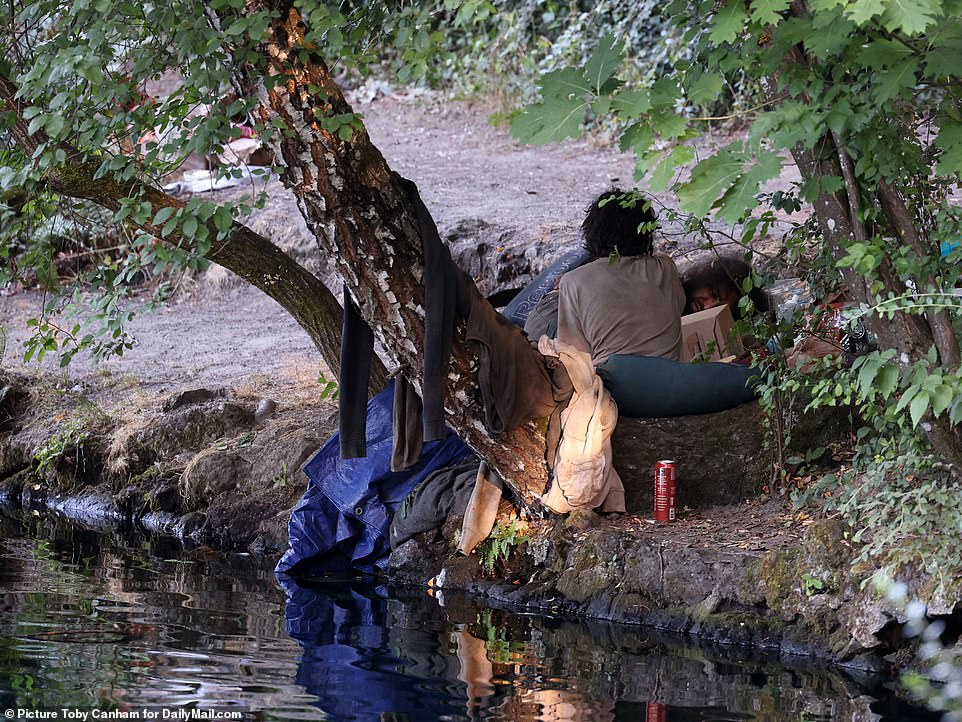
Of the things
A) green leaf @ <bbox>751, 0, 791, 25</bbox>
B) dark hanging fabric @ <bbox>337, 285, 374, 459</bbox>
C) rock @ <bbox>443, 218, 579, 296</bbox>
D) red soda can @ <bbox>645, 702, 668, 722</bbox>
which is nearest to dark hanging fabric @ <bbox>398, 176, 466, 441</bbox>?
dark hanging fabric @ <bbox>337, 285, 374, 459</bbox>

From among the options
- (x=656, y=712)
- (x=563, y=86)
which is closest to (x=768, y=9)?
(x=563, y=86)

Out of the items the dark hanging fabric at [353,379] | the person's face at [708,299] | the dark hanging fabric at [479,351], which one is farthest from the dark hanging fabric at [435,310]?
the person's face at [708,299]

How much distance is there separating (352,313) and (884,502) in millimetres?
2192

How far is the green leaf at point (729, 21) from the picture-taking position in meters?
3.38

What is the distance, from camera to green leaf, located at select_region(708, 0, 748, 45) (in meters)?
3.38

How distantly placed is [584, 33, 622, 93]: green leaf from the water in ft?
6.29

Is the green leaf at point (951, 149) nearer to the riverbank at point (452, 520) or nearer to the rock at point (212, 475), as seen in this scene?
the riverbank at point (452, 520)

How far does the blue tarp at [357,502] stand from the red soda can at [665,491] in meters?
1.05

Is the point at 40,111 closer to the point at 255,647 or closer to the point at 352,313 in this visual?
the point at 352,313

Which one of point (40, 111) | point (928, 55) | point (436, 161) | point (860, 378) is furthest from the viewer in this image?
point (436, 161)

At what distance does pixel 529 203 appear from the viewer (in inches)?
417

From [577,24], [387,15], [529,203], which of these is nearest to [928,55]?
[387,15]

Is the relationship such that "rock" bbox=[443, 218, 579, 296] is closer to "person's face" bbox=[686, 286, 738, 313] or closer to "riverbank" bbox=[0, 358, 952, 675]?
"riverbank" bbox=[0, 358, 952, 675]

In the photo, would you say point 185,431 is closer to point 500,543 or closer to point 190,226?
point 500,543
